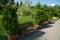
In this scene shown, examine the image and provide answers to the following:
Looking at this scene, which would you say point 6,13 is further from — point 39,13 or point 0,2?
point 0,2

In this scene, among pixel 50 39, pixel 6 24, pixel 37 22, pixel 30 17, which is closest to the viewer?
pixel 6 24

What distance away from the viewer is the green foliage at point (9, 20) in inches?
376

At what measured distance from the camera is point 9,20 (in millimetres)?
9648

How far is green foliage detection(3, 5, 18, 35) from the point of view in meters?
9.54

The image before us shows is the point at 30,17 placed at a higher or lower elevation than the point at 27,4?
lower

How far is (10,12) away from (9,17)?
0.33 meters

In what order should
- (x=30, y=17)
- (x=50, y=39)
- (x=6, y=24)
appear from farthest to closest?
(x=30, y=17)
(x=50, y=39)
(x=6, y=24)

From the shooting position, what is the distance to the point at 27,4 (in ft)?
87.4

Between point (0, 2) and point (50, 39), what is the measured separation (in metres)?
41.9

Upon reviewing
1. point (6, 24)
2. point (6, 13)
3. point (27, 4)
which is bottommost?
point (27, 4)

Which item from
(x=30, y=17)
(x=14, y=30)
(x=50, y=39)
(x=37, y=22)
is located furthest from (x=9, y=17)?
(x=30, y=17)

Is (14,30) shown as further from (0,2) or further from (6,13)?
(0,2)

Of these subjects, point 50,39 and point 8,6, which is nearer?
point 8,6

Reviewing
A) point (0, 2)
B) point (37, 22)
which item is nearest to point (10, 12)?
point (37, 22)
